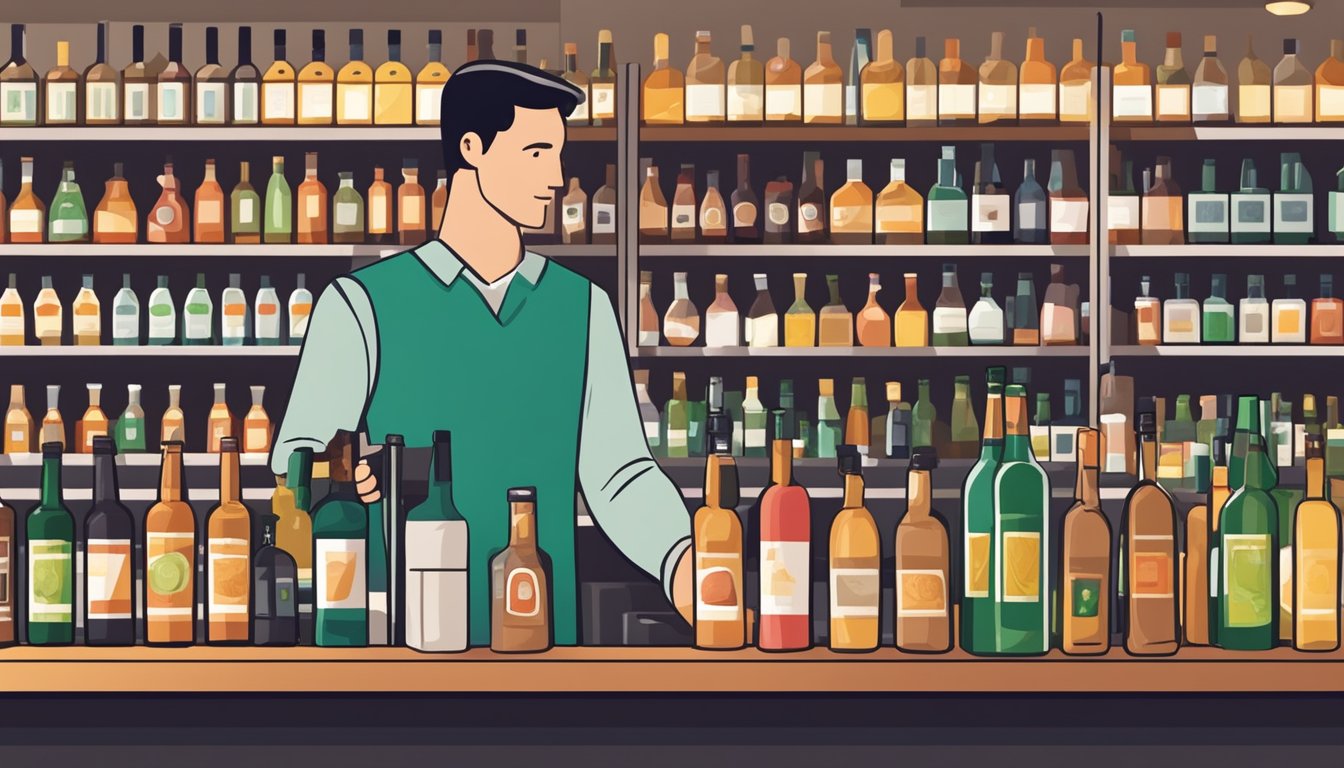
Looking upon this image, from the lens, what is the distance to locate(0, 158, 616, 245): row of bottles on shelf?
13.1 ft

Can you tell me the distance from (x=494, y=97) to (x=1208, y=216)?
2767mm

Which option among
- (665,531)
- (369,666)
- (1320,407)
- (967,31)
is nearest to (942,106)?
(967,31)

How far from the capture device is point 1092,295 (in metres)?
3.94

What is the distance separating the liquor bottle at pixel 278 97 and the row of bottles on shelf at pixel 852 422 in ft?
3.95

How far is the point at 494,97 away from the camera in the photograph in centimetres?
177

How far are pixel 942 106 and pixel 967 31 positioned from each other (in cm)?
60

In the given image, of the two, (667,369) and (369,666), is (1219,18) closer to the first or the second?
(667,369)

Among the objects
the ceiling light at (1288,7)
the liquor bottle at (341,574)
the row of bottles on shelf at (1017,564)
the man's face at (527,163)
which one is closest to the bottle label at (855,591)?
the row of bottles on shelf at (1017,564)

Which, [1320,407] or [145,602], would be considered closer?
[145,602]

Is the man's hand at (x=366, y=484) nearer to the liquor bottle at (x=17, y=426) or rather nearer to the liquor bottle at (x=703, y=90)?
the liquor bottle at (x=703, y=90)

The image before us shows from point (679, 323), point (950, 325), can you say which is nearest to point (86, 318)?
point (679, 323)

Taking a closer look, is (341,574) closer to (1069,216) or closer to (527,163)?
(527,163)

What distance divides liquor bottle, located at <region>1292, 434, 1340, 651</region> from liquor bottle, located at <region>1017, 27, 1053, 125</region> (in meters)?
2.70

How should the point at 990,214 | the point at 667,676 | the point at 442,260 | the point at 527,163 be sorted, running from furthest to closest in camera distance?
the point at 990,214, the point at 442,260, the point at 527,163, the point at 667,676
